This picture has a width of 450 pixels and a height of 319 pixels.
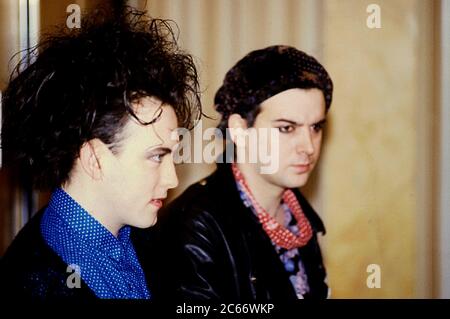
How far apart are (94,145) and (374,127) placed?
0.78 metres

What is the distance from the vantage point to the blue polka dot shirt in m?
0.93

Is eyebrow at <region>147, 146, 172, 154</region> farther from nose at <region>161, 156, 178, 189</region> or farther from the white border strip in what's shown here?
the white border strip

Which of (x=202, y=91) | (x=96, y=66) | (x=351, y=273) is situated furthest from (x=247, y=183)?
(x=96, y=66)

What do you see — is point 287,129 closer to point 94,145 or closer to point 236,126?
point 236,126

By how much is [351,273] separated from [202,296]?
1.45 ft

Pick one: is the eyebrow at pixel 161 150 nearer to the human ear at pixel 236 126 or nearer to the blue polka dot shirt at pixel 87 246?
the blue polka dot shirt at pixel 87 246

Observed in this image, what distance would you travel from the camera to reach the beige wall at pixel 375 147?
137 cm

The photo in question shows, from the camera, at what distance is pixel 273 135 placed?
1.27 m

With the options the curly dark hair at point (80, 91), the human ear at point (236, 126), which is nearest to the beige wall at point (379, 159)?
the human ear at point (236, 126)

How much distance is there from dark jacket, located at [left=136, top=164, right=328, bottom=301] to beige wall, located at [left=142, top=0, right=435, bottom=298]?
9 cm

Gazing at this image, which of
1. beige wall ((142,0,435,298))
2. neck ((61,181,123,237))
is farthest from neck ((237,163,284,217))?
neck ((61,181,123,237))

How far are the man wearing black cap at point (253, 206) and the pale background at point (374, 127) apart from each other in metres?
0.08

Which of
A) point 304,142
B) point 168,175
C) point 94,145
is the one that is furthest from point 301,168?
point 94,145

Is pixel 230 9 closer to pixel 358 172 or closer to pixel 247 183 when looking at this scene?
pixel 247 183
